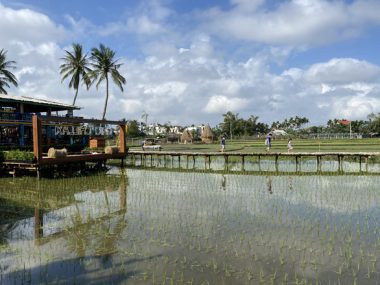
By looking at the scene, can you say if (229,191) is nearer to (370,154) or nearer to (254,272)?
(254,272)

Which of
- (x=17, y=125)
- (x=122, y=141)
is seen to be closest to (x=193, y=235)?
(x=122, y=141)

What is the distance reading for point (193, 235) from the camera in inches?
413

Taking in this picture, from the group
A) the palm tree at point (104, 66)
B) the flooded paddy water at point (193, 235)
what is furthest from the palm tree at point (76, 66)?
the flooded paddy water at point (193, 235)

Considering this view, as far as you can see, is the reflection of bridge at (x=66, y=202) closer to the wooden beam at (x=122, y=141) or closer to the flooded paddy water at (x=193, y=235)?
the flooded paddy water at (x=193, y=235)

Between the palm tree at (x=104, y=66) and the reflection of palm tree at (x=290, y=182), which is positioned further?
the palm tree at (x=104, y=66)

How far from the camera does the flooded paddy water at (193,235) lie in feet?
25.9

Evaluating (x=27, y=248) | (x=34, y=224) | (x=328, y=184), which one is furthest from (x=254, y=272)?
(x=328, y=184)

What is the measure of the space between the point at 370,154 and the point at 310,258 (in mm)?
21049

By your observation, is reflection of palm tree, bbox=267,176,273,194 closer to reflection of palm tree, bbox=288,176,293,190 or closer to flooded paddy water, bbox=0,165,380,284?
flooded paddy water, bbox=0,165,380,284

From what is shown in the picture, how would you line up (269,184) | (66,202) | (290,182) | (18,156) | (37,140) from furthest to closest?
(18,156)
(37,140)
(290,182)
(269,184)
(66,202)

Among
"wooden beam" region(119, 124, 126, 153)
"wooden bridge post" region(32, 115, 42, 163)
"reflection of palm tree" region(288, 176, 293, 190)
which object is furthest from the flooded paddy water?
"wooden beam" region(119, 124, 126, 153)

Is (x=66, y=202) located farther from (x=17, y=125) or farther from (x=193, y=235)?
(x=17, y=125)

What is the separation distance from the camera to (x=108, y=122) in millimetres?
29094

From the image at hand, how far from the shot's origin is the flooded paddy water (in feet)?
25.9
